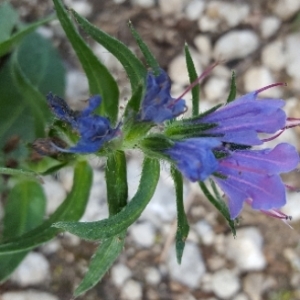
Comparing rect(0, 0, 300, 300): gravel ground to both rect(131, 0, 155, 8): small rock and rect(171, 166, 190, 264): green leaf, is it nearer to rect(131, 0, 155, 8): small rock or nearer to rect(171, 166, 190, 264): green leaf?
rect(131, 0, 155, 8): small rock

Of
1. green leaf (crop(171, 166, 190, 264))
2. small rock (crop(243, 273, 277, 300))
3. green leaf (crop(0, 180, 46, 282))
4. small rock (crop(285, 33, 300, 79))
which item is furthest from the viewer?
small rock (crop(285, 33, 300, 79))

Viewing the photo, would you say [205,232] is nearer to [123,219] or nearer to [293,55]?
[293,55]

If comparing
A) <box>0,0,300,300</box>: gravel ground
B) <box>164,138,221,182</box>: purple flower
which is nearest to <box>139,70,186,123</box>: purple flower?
<box>164,138,221,182</box>: purple flower

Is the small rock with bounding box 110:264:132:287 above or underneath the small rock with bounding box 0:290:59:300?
above

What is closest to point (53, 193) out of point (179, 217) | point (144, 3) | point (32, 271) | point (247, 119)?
point (32, 271)

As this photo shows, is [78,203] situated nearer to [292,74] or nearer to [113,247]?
[113,247]

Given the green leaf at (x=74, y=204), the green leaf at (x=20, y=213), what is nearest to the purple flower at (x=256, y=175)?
the green leaf at (x=74, y=204)

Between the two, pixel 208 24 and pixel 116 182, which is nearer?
pixel 116 182
